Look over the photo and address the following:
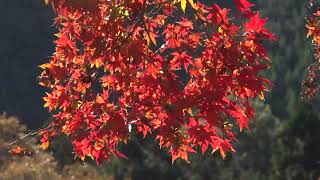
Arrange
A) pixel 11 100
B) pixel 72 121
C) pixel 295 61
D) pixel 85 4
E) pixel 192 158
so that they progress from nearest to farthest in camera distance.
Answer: pixel 85 4
pixel 72 121
pixel 192 158
pixel 295 61
pixel 11 100

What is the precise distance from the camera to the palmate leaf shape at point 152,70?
5.12 metres

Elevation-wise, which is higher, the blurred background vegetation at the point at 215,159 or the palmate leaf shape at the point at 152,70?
the palmate leaf shape at the point at 152,70

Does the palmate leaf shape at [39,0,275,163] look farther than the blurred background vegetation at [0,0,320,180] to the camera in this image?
No

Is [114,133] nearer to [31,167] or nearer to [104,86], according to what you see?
[104,86]

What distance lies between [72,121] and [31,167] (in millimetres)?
10005

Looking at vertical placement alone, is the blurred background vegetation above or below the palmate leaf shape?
below

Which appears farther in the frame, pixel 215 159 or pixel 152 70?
pixel 215 159

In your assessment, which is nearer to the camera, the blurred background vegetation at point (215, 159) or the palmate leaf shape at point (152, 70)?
the palmate leaf shape at point (152, 70)

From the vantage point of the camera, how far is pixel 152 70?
5430 mm

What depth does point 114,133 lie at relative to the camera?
5.59 meters

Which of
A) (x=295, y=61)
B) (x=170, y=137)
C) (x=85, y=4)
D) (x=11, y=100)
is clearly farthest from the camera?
(x=11, y=100)

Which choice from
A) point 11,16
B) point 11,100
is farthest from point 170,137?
point 11,16

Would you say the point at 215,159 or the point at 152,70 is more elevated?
the point at 152,70

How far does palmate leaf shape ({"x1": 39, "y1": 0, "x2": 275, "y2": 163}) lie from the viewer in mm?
5121
